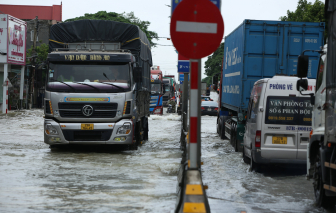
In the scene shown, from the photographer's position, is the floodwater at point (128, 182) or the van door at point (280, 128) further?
the van door at point (280, 128)

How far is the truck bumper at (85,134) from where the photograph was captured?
13297mm

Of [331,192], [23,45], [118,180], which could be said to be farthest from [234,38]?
[23,45]

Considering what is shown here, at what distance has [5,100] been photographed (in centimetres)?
3572

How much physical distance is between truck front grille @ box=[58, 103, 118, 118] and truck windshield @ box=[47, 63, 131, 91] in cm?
46

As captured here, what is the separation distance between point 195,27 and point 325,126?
2.63 metres

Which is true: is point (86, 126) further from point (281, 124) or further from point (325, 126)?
point (325, 126)

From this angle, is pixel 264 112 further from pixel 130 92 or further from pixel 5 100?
pixel 5 100

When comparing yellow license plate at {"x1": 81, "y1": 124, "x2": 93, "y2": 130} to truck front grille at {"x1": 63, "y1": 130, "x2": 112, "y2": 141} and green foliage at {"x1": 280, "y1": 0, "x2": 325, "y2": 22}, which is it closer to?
truck front grille at {"x1": 63, "y1": 130, "x2": 112, "y2": 141}

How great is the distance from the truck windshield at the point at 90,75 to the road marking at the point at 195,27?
8592 mm

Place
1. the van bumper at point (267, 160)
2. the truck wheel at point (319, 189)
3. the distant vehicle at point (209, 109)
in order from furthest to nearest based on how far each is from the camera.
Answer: the distant vehicle at point (209, 109)
the van bumper at point (267, 160)
the truck wheel at point (319, 189)

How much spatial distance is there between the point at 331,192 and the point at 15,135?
15616mm

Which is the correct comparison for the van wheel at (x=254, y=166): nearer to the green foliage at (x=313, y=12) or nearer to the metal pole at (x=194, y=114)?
the metal pole at (x=194, y=114)

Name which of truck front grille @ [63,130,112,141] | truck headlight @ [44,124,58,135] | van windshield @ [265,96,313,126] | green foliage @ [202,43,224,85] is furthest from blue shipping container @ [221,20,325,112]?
green foliage @ [202,43,224,85]

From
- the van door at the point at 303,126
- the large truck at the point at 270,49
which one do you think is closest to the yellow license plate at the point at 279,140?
the van door at the point at 303,126
